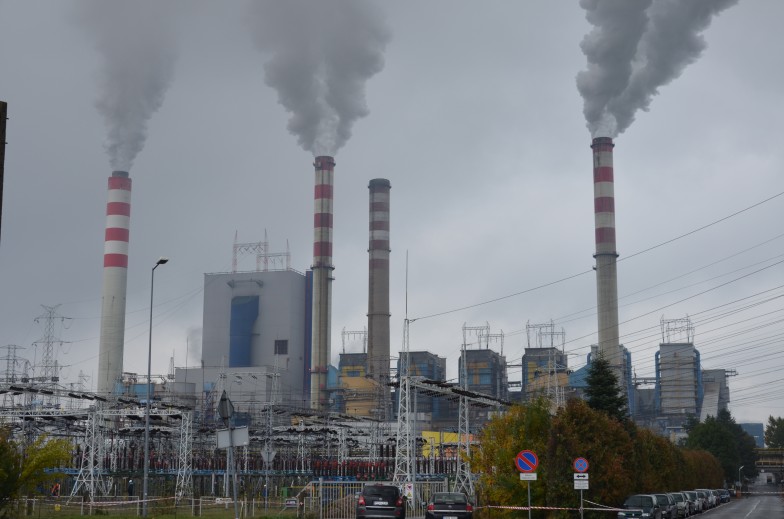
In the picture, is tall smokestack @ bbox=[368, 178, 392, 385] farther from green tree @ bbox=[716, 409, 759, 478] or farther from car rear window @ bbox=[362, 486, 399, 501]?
car rear window @ bbox=[362, 486, 399, 501]

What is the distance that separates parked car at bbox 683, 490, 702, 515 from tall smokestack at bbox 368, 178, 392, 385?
2354 inches

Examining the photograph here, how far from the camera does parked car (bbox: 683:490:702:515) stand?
4783cm

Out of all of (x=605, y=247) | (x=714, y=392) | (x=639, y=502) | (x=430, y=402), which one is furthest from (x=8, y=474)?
(x=714, y=392)

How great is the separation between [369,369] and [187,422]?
169 feet

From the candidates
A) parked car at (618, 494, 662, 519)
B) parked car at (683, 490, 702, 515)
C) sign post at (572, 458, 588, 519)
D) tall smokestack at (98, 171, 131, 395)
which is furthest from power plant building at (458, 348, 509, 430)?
sign post at (572, 458, 588, 519)

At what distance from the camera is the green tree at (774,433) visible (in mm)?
167250

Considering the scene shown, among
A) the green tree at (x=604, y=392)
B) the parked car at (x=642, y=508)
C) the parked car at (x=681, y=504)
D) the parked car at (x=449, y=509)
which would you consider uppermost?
the green tree at (x=604, y=392)

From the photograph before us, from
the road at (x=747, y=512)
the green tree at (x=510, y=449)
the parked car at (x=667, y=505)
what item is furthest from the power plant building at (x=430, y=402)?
the green tree at (x=510, y=449)

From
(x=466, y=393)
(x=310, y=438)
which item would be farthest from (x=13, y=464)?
(x=310, y=438)

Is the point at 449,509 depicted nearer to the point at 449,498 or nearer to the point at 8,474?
the point at 449,498

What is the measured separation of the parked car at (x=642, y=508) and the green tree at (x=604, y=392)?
14.4 meters

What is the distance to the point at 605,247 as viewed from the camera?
316ft

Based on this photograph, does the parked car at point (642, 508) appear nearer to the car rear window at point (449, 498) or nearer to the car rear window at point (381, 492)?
the car rear window at point (449, 498)

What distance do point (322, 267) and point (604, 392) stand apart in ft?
217
